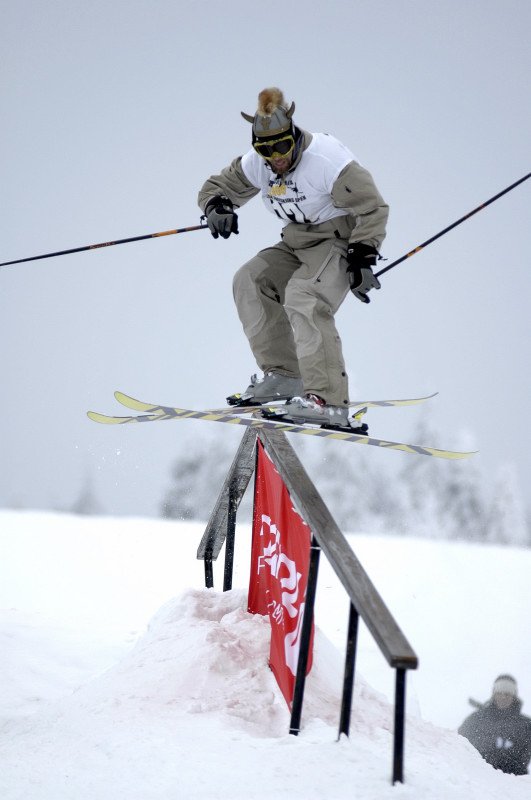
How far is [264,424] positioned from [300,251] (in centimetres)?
131

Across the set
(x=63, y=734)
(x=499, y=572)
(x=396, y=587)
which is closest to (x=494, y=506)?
(x=499, y=572)

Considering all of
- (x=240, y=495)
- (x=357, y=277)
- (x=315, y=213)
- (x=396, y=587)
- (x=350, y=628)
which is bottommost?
(x=396, y=587)

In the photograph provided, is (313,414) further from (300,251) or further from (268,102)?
(268,102)

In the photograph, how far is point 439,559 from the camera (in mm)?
11570

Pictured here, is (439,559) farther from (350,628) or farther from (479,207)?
(350,628)

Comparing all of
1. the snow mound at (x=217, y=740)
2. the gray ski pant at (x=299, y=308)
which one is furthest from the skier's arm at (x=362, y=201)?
the snow mound at (x=217, y=740)

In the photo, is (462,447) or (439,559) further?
(462,447)

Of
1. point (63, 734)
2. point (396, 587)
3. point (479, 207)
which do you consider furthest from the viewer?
point (396, 587)

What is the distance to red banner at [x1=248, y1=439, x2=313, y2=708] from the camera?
3.54 m

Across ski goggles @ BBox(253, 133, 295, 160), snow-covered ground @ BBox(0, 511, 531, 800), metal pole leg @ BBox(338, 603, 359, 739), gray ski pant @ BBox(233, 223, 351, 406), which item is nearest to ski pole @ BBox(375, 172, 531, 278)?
gray ski pant @ BBox(233, 223, 351, 406)

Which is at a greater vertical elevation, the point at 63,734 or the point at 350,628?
the point at 350,628

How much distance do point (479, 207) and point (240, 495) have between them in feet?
9.32

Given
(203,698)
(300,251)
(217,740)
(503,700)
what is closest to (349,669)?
(217,740)

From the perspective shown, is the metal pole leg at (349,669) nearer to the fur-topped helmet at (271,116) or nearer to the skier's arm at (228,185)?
the fur-topped helmet at (271,116)
